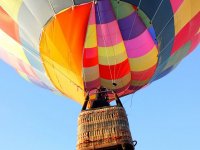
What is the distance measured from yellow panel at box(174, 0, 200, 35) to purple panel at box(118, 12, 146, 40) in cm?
76

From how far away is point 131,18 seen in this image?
770 cm

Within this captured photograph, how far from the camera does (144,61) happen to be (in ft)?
27.1

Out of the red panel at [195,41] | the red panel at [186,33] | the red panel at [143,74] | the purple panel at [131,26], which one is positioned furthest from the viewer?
the red panel at [195,41]

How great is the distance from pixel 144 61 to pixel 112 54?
2.11 feet

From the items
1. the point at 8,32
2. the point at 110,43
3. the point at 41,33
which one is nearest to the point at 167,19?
the point at 110,43

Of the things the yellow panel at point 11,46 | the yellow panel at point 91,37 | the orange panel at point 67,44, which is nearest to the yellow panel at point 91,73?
the orange panel at point 67,44

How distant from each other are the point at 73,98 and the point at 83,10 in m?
2.08

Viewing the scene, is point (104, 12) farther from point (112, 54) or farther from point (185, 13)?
point (185, 13)

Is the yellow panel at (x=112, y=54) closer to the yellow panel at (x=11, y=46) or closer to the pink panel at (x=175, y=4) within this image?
the pink panel at (x=175, y=4)

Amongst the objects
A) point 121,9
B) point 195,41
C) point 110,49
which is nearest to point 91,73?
point 110,49

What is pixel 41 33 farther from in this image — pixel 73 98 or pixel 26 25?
pixel 73 98

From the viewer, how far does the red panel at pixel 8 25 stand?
830 cm

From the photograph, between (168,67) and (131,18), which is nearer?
(131,18)

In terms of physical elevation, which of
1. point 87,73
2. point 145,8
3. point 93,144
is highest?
point 145,8
